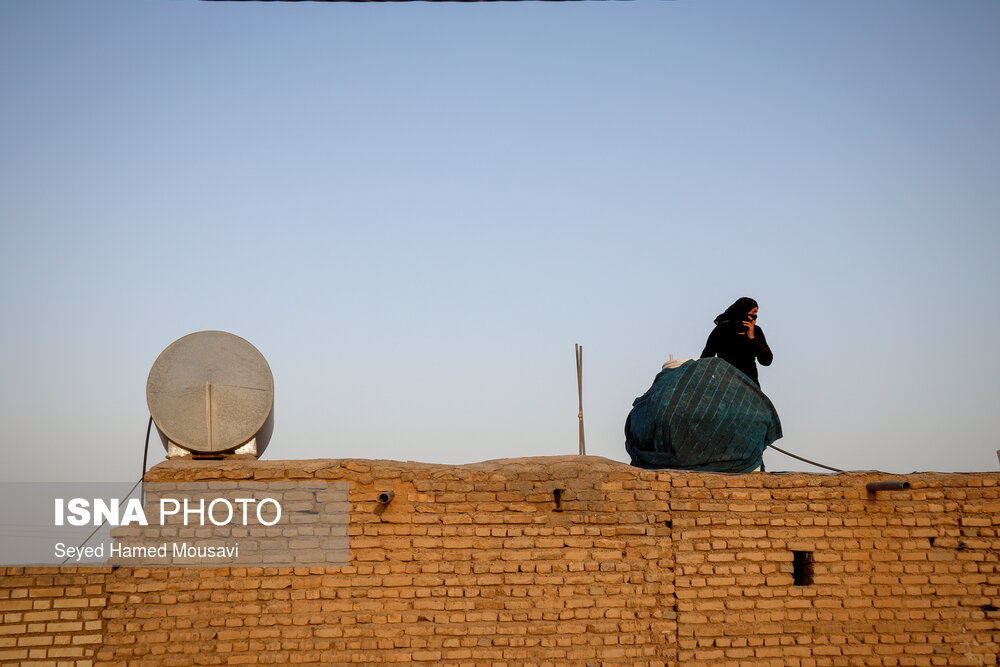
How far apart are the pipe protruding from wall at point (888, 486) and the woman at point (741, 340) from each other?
204 centimetres

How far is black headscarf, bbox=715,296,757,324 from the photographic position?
9148mm

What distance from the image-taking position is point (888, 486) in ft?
22.3

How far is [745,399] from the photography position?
27.1ft

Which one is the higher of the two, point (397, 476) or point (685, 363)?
point (685, 363)

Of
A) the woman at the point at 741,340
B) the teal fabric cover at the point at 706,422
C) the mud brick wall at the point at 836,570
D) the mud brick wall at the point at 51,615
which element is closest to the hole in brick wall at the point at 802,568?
the mud brick wall at the point at 836,570

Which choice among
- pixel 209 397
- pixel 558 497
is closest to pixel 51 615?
pixel 209 397

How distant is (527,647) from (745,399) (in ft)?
10.3

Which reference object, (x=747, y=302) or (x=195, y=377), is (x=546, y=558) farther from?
(x=747, y=302)

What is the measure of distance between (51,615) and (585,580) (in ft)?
11.9

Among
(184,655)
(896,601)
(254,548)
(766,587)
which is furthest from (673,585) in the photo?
(184,655)

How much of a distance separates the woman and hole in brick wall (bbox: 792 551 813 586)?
89.4 inches

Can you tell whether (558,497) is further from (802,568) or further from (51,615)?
(51,615)

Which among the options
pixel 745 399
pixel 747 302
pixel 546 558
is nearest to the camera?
pixel 546 558

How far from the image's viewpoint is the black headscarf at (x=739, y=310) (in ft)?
30.0
